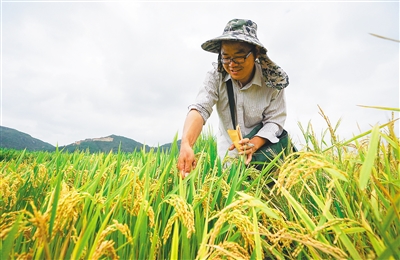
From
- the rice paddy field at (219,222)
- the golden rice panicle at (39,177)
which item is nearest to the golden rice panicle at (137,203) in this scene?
the rice paddy field at (219,222)

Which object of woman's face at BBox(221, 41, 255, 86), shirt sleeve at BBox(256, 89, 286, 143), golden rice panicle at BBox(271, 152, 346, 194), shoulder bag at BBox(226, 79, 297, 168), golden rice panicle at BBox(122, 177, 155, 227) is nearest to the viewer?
golden rice panicle at BBox(271, 152, 346, 194)

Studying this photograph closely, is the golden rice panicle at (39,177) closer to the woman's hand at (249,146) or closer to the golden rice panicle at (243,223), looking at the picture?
the golden rice panicle at (243,223)

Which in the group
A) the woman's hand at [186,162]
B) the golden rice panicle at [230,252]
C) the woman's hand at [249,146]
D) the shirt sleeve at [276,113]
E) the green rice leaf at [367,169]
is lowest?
the golden rice panicle at [230,252]

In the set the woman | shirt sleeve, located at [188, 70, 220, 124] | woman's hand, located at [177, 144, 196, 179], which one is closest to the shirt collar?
the woman

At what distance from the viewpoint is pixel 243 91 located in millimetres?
2695

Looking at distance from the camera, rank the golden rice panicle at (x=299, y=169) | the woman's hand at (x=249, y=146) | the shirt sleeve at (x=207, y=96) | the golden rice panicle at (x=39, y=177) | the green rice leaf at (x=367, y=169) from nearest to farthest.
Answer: the green rice leaf at (x=367, y=169) → the golden rice panicle at (x=299, y=169) → the golden rice panicle at (x=39, y=177) → the woman's hand at (x=249, y=146) → the shirt sleeve at (x=207, y=96)

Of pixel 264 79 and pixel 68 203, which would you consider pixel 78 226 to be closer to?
pixel 68 203

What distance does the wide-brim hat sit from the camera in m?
2.23

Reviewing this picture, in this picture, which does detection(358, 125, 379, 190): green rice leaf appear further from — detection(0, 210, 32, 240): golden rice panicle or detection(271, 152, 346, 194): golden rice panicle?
detection(0, 210, 32, 240): golden rice panicle

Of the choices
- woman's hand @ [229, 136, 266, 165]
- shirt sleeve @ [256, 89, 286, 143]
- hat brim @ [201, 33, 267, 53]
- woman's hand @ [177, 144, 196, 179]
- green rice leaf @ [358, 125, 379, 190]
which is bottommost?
green rice leaf @ [358, 125, 379, 190]

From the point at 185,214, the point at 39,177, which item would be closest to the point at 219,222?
the point at 185,214

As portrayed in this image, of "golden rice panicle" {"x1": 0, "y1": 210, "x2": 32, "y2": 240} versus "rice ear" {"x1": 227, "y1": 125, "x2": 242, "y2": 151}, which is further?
"rice ear" {"x1": 227, "y1": 125, "x2": 242, "y2": 151}

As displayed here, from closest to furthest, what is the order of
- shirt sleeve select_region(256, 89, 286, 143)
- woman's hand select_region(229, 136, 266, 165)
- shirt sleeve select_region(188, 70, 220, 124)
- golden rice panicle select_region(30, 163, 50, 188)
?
golden rice panicle select_region(30, 163, 50, 188), woman's hand select_region(229, 136, 266, 165), shirt sleeve select_region(188, 70, 220, 124), shirt sleeve select_region(256, 89, 286, 143)

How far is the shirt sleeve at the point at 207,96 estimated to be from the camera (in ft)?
8.50
